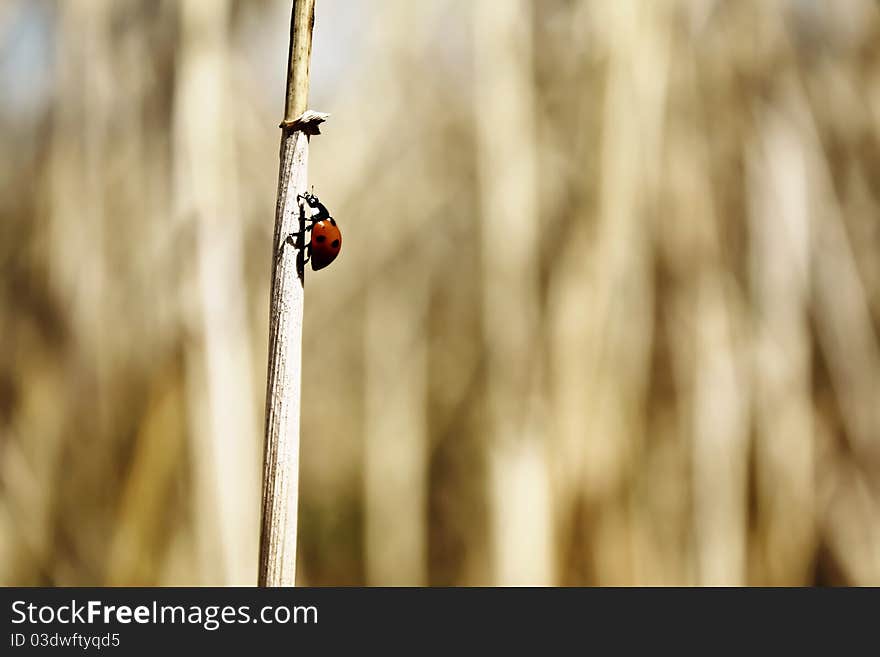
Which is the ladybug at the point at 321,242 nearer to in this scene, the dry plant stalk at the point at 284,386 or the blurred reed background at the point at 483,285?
the dry plant stalk at the point at 284,386

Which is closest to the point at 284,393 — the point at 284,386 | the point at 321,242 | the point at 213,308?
the point at 284,386

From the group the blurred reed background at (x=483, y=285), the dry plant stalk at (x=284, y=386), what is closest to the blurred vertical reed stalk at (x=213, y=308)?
the blurred reed background at (x=483, y=285)

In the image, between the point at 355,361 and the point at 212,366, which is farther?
the point at 355,361

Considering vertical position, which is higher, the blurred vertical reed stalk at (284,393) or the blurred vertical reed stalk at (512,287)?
the blurred vertical reed stalk at (512,287)

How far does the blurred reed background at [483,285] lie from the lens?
2.77 ft

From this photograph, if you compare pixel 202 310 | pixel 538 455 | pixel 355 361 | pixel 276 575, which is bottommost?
pixel 276 575

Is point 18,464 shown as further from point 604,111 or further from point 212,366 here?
point 604,111

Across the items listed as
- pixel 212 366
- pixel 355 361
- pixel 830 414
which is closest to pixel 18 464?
pixel 212 366

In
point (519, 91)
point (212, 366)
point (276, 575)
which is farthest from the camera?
point (519, 91)

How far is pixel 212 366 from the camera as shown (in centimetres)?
78

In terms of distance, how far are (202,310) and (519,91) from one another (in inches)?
15.4

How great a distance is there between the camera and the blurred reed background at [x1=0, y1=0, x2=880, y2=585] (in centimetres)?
84

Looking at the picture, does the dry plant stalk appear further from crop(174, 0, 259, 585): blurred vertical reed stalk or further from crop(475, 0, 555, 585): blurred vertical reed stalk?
crop(475, 0, 555, 585): blurred vertical reed stalk

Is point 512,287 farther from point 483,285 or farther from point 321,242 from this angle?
point 321,242
